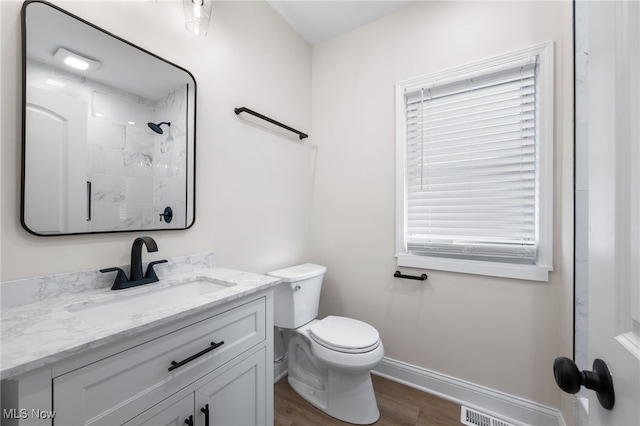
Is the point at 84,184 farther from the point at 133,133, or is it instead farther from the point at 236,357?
the point at 236,357

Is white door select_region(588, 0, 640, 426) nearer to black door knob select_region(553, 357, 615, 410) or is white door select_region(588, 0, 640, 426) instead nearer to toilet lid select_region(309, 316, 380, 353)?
black door knob select_region(553, 357, 615, 410)

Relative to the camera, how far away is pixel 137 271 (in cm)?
116

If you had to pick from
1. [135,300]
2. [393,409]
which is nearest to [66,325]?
[135,300]

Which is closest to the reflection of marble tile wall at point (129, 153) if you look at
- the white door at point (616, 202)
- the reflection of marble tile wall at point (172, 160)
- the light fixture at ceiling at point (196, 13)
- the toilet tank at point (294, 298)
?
the reflection of marble tile wall at point (172, 160)

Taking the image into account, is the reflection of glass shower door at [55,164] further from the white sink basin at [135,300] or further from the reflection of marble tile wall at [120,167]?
the white sink basin at [135,300]

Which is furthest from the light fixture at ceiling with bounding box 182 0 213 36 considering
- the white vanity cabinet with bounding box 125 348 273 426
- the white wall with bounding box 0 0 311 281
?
the white vanity cabinet with bounding box 125 348 273 426

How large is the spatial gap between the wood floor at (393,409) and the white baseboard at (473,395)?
0.05 meters

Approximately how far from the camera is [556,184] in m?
1.45

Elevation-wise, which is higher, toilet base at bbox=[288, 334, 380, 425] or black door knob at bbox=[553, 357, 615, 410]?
black door knob at bbox=[553, 357, 615, 410]

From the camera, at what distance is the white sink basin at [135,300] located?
961 mm

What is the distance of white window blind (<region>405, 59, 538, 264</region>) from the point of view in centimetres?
156

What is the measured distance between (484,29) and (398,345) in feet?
6.90

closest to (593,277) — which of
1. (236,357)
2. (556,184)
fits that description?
(236,357)

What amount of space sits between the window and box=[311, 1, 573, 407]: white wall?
6cm
